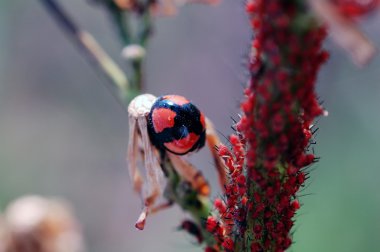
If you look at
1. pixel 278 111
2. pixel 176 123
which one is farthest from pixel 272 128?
pixel 176 123

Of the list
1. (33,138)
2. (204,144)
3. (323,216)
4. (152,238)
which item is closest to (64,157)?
(33,138)

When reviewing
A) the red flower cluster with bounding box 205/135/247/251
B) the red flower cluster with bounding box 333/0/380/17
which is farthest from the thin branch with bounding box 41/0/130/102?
the red flower cluster with bounding box 333/0/380/17

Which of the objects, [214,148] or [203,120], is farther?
[214,148]

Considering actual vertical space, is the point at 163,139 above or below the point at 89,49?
below

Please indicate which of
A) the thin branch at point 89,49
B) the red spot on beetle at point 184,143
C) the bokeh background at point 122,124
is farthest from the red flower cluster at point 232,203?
the bokeh background at point 122,124

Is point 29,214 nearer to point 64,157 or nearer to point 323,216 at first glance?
point 323,216

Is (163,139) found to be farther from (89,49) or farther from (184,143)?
(89,49)

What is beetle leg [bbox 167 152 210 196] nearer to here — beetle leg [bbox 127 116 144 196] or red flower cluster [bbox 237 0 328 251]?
beetle leg [bbox 127 116 144 196]
